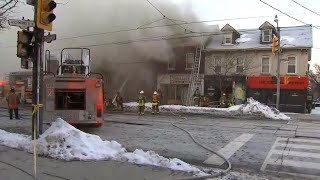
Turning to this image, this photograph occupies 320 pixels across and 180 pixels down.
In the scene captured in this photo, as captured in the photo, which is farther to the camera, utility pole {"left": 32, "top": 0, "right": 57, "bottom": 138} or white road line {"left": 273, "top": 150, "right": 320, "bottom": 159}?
white road line {"left": 273, "top": 150, "right": 320, "bottom": 159}

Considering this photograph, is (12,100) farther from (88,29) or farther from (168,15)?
(168,15)

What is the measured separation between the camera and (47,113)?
1353cm

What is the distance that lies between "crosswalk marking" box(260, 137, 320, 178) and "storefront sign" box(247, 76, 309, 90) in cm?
2107

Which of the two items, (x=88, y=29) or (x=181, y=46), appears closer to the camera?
(x=88, y=29)

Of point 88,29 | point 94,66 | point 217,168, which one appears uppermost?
point 88,29

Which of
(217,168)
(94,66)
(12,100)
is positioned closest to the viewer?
(217,168)

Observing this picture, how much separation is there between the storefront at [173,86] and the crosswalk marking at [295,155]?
25.0m

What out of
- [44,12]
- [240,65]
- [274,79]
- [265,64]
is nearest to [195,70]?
[240,65]

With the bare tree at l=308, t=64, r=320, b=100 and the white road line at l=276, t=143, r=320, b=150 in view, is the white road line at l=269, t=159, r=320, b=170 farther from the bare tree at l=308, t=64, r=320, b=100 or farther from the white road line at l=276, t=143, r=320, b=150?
the bare tree at l=308, t=64, r=320, b=100

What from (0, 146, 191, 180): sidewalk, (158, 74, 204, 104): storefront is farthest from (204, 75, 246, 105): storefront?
(0, 146, 191, 180): sidewalk

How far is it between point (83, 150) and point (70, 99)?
5.52m

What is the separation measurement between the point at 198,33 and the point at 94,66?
357 inches

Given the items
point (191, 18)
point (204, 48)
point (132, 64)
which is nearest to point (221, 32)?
point (204, 48)

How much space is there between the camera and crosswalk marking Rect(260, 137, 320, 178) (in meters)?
8.52
